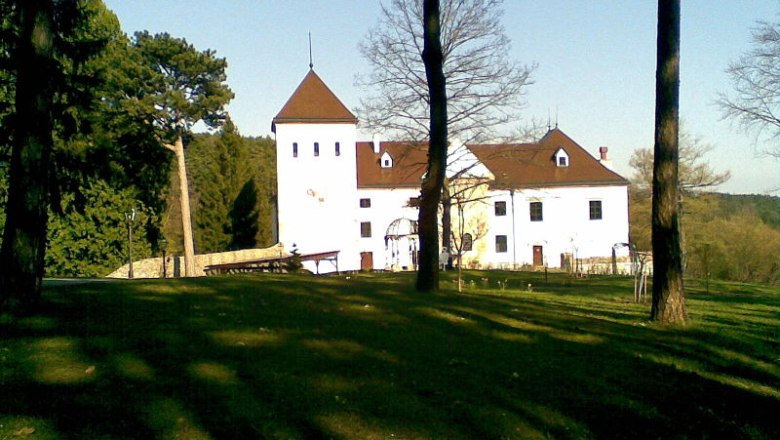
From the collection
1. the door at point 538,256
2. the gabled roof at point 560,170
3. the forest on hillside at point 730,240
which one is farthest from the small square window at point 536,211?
the forest on hillside at point 730,240

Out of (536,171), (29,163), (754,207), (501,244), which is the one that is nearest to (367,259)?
(501,244)

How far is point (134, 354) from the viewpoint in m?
8.30

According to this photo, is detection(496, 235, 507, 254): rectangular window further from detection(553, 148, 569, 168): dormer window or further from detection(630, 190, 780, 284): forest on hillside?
detection(630, 190, 780, 284): forest on hillside

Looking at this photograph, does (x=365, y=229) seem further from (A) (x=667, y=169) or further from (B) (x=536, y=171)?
(A) (x=667, y=169)

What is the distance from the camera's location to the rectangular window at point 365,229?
63.1 m

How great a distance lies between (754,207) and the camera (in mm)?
64062

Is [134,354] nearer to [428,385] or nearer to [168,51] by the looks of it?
[428,385]

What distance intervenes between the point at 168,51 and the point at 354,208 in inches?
919

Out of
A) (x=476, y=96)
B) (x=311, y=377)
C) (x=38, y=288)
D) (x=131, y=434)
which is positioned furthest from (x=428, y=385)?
(x=476, y=96)

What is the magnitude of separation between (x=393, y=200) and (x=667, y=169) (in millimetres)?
51376

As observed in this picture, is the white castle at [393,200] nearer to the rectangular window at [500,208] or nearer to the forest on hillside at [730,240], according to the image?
the rectangular window at [500,208]

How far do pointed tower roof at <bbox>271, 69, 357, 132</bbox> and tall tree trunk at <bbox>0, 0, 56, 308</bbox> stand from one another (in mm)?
46901

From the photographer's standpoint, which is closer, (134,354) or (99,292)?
(134,354)

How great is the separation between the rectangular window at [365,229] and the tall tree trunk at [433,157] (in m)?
46.3
